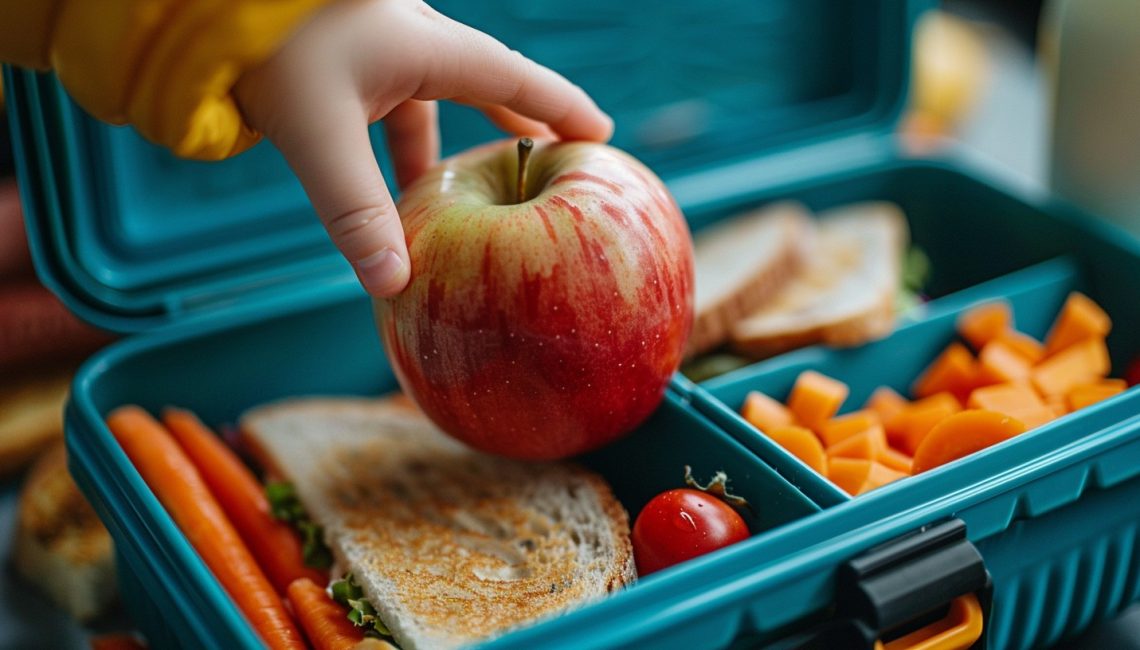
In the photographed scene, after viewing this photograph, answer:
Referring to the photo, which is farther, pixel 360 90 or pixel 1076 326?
pixel 1076 326

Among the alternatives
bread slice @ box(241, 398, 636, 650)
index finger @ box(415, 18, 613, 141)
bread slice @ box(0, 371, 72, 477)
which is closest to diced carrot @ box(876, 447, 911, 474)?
bread slice @ box(241, 398, 636, 650)

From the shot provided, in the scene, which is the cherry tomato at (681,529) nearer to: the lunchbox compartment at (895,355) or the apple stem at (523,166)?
the lunchbox compartment at (895,355)

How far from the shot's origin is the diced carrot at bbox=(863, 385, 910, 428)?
3.38 ft

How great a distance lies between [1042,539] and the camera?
0.81 m

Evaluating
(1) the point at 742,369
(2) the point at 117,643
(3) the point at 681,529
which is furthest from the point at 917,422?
(2) the point at 117,643

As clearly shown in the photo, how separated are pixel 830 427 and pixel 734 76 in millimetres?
545

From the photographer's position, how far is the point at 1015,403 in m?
0.97

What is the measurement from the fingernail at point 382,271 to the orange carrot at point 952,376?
60cm

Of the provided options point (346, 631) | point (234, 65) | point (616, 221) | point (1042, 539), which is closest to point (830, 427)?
point (1042, 539)

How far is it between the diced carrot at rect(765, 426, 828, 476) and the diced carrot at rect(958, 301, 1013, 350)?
287mm

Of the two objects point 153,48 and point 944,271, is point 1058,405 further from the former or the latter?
point 153,48

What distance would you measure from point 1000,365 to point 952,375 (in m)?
0.05

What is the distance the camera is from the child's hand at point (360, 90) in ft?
2.16

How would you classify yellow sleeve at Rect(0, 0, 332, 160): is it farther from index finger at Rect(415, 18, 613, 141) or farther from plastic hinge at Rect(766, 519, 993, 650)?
plastic hinge at Rect(766, 519, 993, 650)
